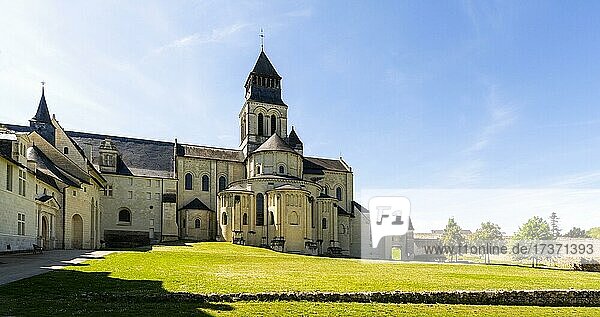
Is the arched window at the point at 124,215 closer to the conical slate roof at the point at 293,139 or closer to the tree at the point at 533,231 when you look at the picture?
the conical slate roof at the point at 293,139

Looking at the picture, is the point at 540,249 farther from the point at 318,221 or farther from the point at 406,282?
the point at 406,282

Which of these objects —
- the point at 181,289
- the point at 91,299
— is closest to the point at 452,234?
the point at 181,289

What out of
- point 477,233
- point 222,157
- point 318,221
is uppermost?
point 222,157

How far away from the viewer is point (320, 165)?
280ft

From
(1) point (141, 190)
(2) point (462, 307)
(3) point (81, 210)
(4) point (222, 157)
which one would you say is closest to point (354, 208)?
(4) point (222, 157)

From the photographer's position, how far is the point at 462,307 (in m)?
20.0

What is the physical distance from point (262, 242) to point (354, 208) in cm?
2478

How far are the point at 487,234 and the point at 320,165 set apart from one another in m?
73.9

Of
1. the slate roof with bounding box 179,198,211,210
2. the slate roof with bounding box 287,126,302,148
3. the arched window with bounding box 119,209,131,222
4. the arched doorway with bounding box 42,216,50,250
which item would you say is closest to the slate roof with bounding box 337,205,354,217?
the slate roof with bounding box 287,126,302,148

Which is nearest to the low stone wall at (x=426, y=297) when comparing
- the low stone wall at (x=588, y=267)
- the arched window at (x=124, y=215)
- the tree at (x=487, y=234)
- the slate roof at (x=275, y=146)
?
the low stone wall at (x=588, y=267)

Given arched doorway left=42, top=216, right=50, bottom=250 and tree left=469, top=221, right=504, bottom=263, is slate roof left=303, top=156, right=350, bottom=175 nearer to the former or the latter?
arched doorway left=42, top=216, right=50, bottom=250

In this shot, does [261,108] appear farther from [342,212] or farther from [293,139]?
[342,212]

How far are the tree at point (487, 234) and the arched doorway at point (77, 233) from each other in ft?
352

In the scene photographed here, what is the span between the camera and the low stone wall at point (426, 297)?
17875 mm
